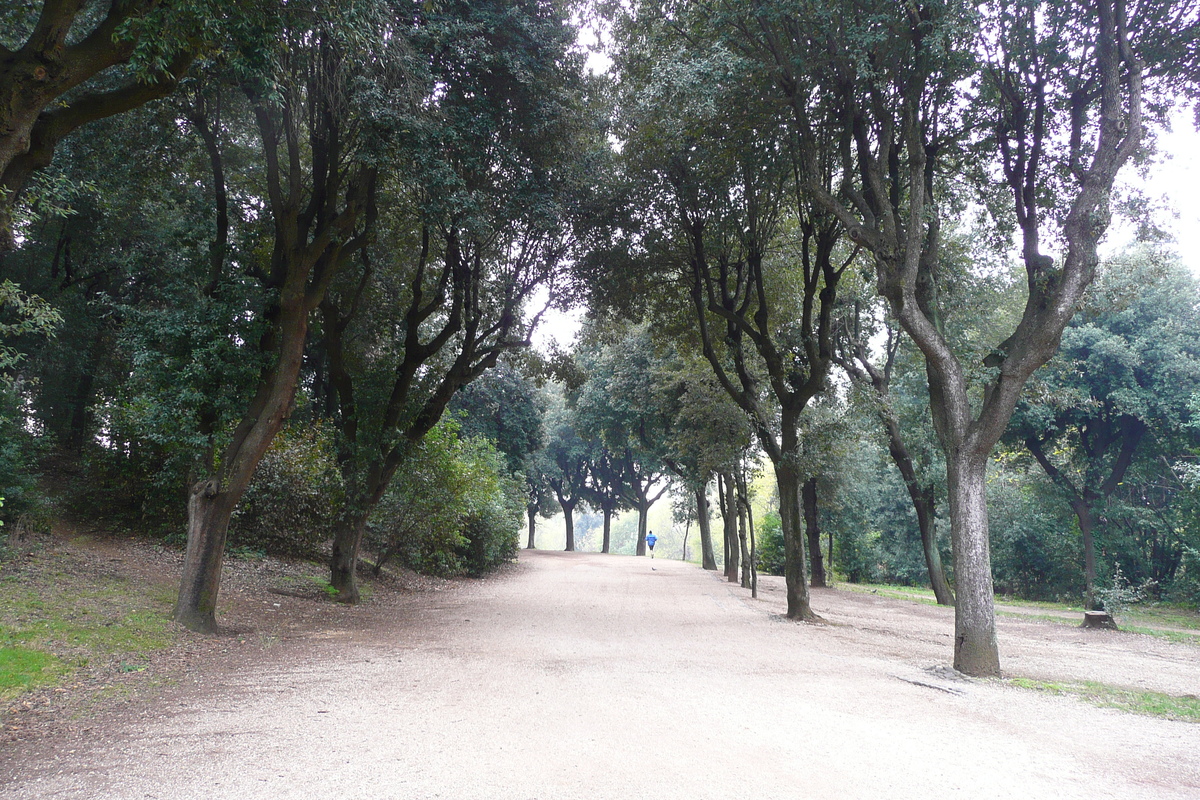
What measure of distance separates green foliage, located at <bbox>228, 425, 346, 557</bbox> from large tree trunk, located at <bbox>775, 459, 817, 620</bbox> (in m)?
9.56

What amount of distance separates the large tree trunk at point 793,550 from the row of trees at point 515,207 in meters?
0.07

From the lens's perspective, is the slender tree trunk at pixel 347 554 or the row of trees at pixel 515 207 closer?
the row of trees at pixel 515 207

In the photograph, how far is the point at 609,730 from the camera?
528 centimetres

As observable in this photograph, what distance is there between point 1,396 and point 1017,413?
2331cm

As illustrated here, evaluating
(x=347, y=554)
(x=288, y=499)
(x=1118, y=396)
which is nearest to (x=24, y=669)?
(x=347, y=554)

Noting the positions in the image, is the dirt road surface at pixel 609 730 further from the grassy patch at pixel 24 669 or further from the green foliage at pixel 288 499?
the green foliage at pixel 288 499

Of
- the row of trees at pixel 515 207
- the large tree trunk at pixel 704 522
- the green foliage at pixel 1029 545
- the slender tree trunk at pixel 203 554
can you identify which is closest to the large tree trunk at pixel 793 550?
the row of trees at pixel 515 207

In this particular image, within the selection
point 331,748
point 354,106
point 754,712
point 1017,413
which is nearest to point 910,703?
point 754,712

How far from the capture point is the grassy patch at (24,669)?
5695mm

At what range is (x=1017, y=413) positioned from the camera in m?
19.5

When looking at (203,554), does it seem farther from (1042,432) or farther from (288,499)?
(1042,432)

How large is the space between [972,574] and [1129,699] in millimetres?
1913

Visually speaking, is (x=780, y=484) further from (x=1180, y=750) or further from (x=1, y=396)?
(x=1, y=396)

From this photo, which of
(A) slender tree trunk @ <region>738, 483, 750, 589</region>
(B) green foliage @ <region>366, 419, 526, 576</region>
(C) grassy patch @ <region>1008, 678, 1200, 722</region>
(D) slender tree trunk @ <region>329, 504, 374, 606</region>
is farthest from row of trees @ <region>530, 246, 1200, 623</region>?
(D) slender tree trunk @ <region>329, 504, 374, 606</region>
